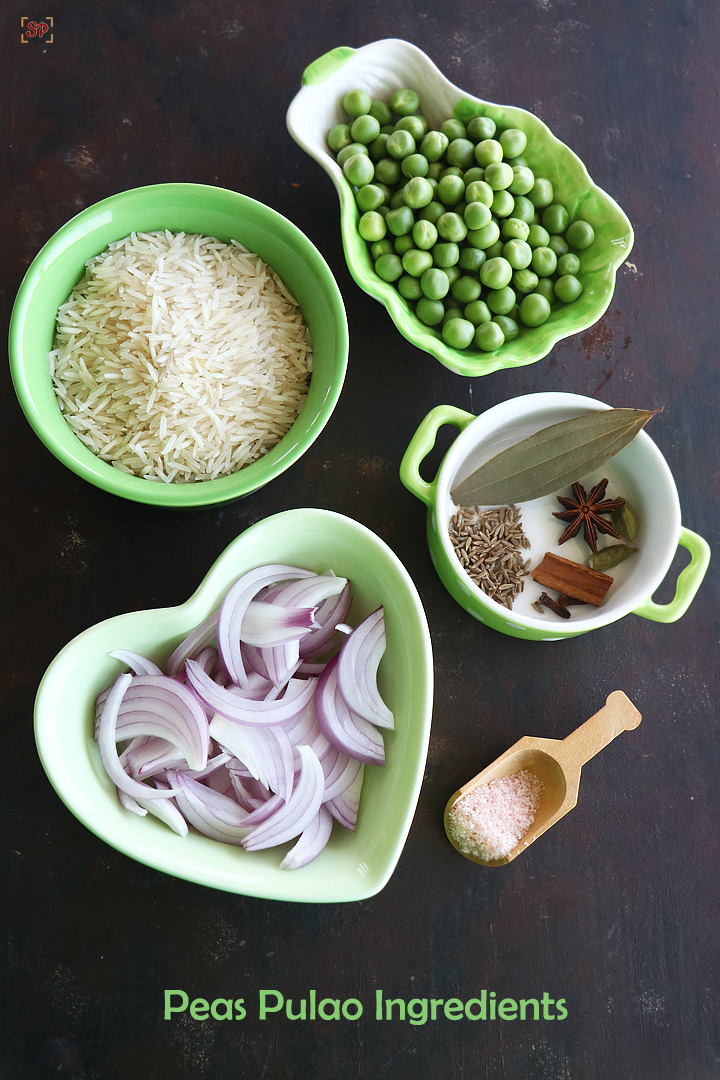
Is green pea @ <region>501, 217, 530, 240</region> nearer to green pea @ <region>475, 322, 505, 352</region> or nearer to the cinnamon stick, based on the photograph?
green pea @ <region>475, 322, 505, 352</region>

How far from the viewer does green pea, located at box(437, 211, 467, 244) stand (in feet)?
4.09

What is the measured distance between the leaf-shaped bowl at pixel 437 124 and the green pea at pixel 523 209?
0.09 meters

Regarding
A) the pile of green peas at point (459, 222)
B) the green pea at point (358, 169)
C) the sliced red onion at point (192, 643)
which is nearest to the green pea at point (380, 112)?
the pile of green peas at point (459, 222)

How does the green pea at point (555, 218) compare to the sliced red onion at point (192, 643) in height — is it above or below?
above

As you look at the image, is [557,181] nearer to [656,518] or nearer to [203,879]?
[656,518]

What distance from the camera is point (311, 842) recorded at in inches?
42.1

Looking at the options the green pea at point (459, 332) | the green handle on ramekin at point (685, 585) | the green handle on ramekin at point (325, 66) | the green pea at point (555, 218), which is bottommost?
the green handle on ramekin at point (685, 585)

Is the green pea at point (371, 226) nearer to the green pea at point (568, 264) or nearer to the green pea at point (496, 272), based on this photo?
the green pea at point (496, 272)

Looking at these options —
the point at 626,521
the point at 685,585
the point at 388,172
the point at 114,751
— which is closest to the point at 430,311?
the point at 388,172

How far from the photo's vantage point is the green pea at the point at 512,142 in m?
1.29

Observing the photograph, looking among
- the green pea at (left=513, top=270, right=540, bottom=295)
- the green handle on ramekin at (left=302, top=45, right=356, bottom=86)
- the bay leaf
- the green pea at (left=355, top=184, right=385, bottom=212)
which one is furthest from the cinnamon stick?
the green handle on ramekin at (left=302, top=45, right=356, bottom=86)

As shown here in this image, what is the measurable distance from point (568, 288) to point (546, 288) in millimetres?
38

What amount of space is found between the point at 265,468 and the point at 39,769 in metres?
0.64

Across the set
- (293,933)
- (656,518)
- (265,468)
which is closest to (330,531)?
(265,468)
